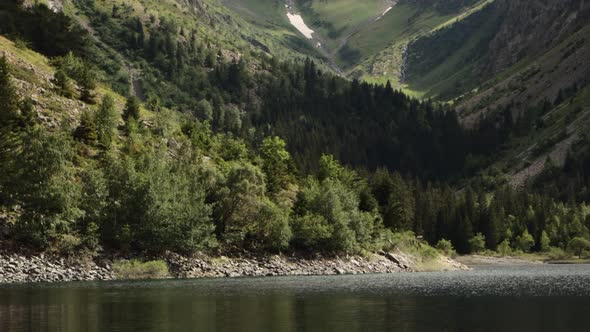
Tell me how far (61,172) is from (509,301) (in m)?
65.7

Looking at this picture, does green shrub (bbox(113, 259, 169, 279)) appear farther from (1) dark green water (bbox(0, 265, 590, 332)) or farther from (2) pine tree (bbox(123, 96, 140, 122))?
(2) pine tree (bbox(123, 96, 140, 122))

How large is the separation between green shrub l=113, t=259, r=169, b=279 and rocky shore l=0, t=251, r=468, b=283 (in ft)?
3.96

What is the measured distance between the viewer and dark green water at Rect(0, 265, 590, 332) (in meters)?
54.2

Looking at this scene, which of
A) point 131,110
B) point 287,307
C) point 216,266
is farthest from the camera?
point 131,110

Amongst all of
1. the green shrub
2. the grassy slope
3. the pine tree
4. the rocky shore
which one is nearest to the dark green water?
the rocky shore

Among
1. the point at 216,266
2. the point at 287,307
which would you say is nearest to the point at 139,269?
the point at 216,266

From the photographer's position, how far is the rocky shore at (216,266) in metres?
95.9

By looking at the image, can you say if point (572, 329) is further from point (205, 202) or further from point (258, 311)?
point (205, 202)

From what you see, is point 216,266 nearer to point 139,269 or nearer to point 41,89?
point 139,269

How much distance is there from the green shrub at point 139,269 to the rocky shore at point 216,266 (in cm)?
121

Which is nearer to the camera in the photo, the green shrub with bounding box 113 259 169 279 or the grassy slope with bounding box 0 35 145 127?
the green shrub with bounding box 113 259 169 279

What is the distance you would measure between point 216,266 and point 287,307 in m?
53.4

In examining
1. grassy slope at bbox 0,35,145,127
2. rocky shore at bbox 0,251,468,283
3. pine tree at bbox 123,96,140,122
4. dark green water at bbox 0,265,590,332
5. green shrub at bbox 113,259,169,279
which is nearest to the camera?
dark green water at bbox 0,265,590,332

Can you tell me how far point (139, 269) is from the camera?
107250 millimetres
